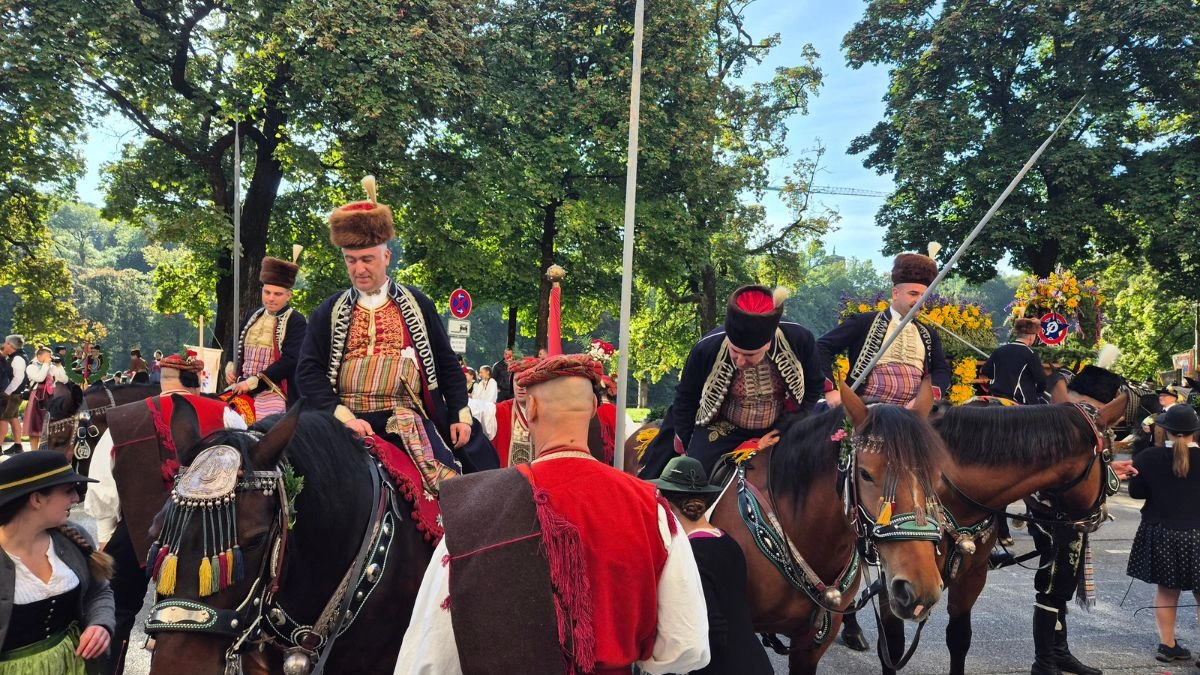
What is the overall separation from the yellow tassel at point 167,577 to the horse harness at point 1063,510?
4332mm

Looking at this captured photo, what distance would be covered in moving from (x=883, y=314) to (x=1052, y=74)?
2196cm

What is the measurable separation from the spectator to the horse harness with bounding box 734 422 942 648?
708mm

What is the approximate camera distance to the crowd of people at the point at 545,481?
7.11ft

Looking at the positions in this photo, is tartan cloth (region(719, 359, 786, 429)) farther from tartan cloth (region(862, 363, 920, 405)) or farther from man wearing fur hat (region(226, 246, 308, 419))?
man wearing fur hat (region(226, 246, 308, 419))

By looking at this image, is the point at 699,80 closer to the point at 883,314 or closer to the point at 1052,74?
the point at 1052,74

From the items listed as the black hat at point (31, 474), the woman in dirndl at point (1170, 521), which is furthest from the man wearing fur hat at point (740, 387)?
the woman in dirndl at point (1170, 521)

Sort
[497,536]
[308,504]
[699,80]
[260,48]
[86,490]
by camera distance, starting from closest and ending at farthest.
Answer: [497,536] → [308,504] → [86,490] → [260,48] → [699,80]

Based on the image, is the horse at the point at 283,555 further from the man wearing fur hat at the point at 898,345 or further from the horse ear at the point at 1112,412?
the horse ear at the point at 1112,412

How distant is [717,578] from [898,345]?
12.4 ft

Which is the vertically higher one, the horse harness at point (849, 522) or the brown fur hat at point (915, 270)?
the brown fur hat at point (915, 270)

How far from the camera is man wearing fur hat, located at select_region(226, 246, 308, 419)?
5992mm

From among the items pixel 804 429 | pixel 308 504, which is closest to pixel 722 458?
pixel 804 429

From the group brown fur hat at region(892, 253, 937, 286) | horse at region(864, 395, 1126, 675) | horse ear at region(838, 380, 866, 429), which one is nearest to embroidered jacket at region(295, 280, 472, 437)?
horse ear at region(838, 380, 866, 429)

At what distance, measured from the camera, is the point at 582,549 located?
218cm
